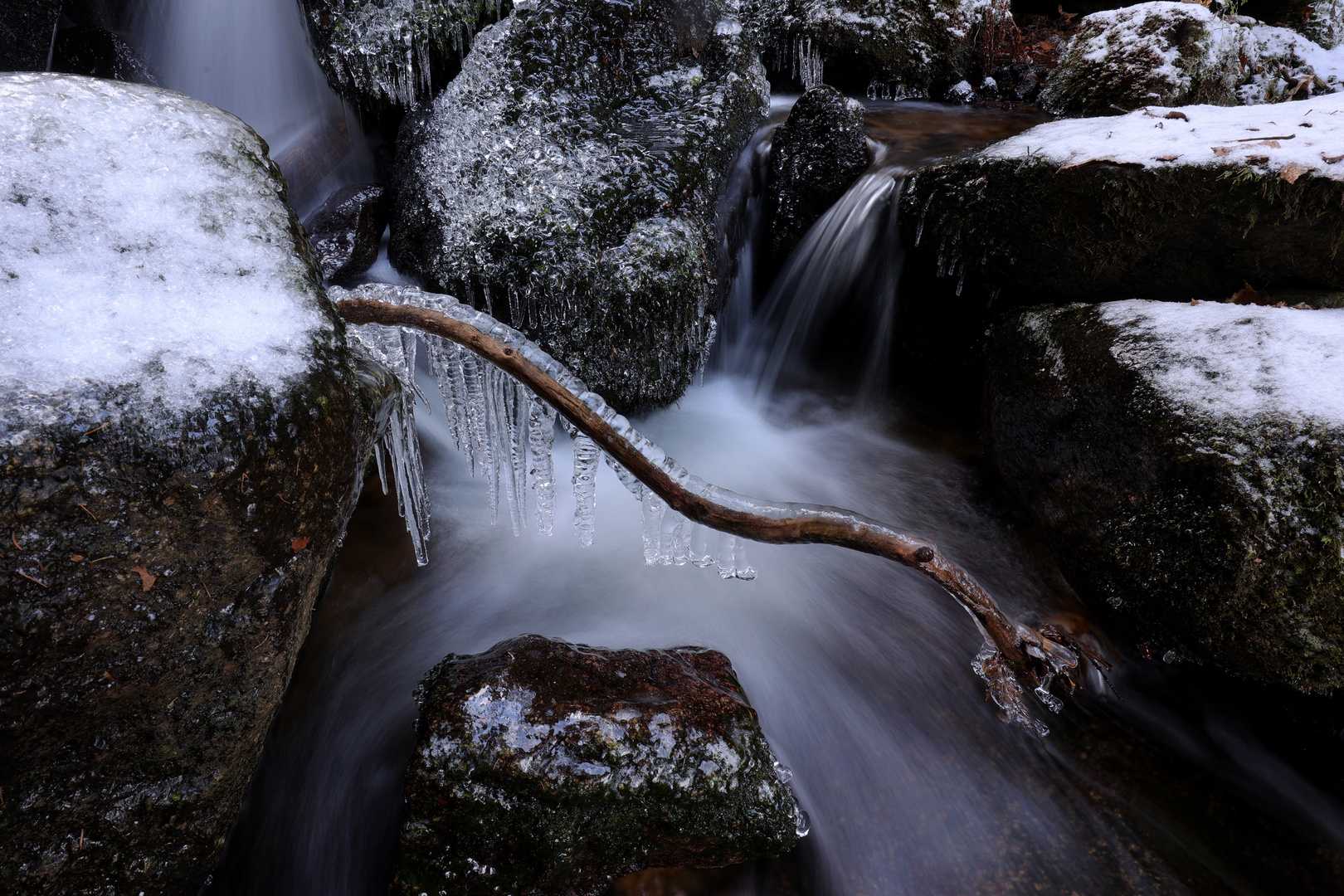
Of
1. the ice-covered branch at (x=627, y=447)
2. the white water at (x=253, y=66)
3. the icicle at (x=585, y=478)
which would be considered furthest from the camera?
the white water at (x=253, y=66)

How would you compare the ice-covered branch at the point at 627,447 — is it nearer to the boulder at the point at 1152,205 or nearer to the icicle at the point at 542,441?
the icicle at the point at 542,441

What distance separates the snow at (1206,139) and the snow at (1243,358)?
2.56ft

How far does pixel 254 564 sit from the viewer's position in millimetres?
1960

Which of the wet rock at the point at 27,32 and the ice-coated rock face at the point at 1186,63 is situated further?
the ice-coated rock face at the point at 1186,63

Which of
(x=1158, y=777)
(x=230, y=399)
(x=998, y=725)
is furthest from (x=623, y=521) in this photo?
(x=1158, y=777)

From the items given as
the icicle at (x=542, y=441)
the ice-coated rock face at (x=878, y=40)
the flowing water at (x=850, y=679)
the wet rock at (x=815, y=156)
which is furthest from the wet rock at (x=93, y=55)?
the ice-coated rock face at (x=878, y=40)

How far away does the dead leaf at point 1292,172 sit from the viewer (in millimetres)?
3352

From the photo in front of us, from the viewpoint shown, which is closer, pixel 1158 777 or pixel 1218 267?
pixel 1158 777

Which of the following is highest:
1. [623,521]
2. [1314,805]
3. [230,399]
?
[230,399]

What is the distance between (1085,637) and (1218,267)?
91.6 inches

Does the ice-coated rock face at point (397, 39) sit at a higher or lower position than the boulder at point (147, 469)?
higher

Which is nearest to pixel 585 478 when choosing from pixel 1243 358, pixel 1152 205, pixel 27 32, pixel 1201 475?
pixel 1201 475

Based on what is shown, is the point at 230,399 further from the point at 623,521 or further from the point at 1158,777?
the point at 1158,777

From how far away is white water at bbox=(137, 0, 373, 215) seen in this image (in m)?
5.81
